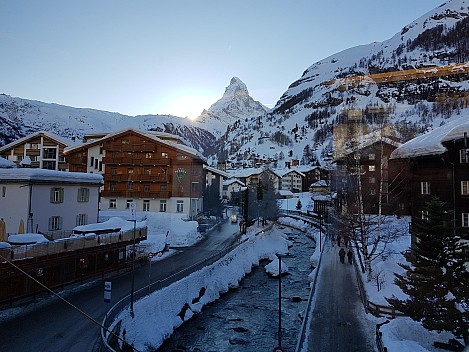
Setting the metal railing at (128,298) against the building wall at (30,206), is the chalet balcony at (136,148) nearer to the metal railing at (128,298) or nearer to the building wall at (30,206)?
the building wall at (30,206)

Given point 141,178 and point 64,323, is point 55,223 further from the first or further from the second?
point 141,178

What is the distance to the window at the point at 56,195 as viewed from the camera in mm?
29266

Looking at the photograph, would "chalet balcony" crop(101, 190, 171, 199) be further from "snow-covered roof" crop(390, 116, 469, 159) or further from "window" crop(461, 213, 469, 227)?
"window" crop(461, 213, 469, 227)

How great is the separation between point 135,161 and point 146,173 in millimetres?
2037

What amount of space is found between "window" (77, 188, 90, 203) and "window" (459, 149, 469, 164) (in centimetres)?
2878

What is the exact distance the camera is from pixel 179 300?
22719 mm

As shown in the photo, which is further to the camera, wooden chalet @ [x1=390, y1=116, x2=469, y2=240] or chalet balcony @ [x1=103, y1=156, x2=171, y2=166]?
chalet balcony @ [x1=103, y1=156, x2=171, y2=166]

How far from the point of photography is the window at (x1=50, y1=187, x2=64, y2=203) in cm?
2927

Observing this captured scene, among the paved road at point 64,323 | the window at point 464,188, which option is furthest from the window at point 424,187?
the paved road at point 64,323

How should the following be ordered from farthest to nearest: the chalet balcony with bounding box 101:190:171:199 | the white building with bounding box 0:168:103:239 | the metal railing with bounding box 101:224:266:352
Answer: the chalet balcony with bounding box 101:190:171:199
the white building with bounding box 0:168:103:239
the metal railing with bounding box 101:224:266:352

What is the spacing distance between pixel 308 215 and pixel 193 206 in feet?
86.9

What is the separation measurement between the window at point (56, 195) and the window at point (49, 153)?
27429mm

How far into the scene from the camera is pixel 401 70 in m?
185

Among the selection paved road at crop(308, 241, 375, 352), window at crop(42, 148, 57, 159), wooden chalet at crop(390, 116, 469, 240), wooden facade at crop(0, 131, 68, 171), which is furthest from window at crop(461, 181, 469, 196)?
window at crop(42, 148, 57, 159)
